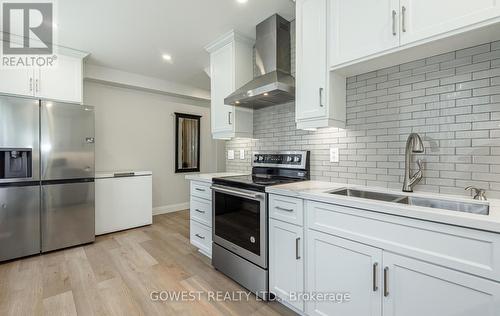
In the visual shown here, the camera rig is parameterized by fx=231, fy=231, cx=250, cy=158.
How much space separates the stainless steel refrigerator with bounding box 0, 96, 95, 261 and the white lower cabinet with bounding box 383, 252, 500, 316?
3390 millimetres

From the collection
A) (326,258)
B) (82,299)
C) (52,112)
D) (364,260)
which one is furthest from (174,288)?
(52,112)

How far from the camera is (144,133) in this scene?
14.3ft

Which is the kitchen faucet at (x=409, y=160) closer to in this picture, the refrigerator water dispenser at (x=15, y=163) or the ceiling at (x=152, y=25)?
the ceiling at (x=152, y=25)

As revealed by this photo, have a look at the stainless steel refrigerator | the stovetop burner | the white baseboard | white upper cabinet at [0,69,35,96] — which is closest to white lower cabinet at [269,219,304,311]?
the stovetop burner

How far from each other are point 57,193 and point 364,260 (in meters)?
3.34

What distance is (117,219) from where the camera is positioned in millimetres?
3477

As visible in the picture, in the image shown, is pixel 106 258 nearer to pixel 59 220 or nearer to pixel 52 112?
pixel 59 220

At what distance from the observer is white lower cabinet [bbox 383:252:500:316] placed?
0.96 metres

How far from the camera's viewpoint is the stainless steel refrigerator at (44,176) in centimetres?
255

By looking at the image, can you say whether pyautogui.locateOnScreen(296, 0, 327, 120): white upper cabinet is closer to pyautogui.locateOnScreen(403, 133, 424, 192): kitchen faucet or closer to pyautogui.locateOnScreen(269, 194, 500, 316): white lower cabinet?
pyautogui.locateOnScreen(403, 133, 424, 192): kitchen faucet

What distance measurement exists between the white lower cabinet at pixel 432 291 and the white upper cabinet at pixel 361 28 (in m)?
1.27

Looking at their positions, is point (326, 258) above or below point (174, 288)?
above

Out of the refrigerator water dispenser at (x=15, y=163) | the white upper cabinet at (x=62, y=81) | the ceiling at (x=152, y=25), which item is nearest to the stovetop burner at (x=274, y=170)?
the ceiling at (x=152, y=25)

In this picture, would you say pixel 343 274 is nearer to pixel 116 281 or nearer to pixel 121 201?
pixel 116 281
